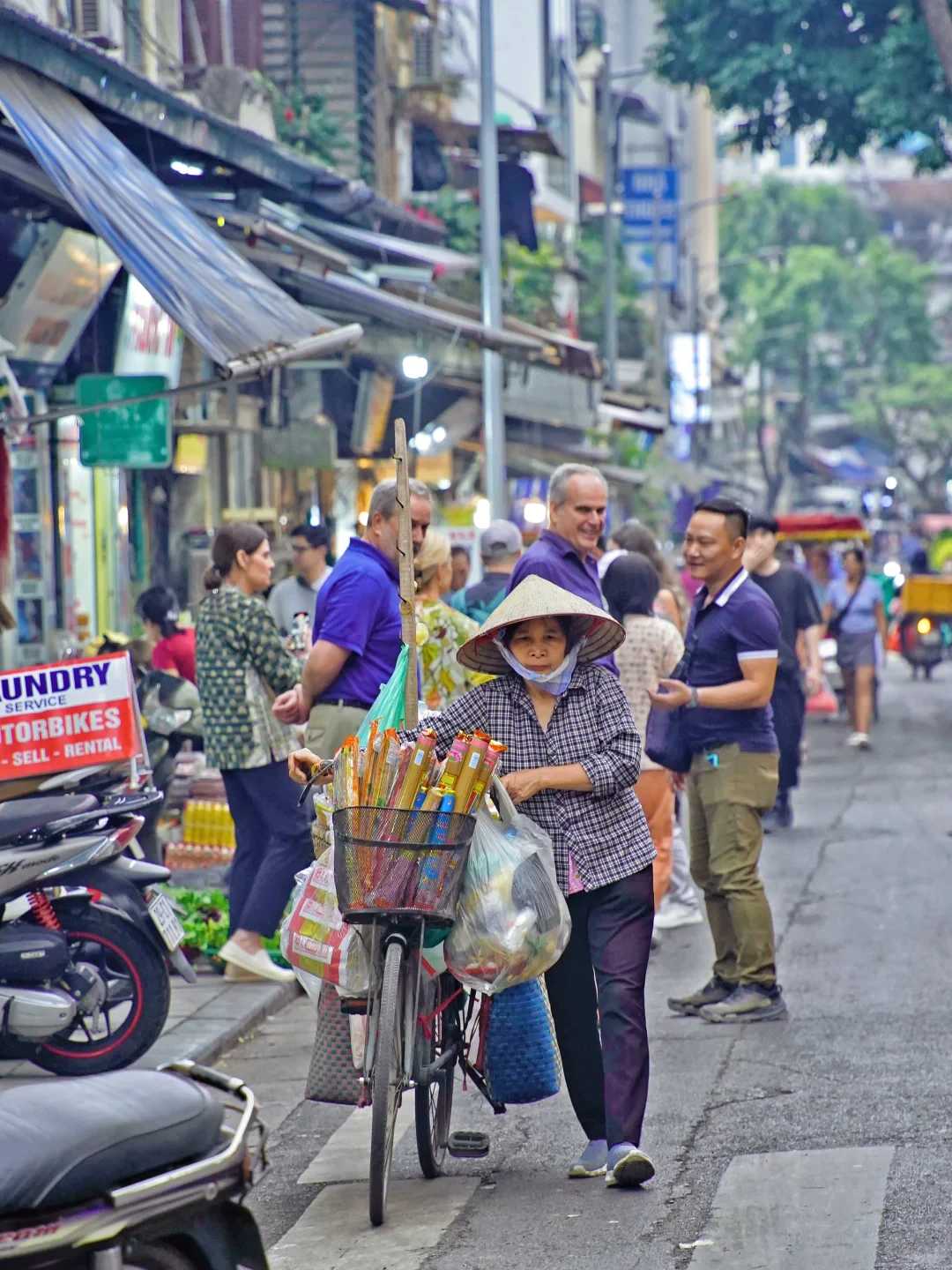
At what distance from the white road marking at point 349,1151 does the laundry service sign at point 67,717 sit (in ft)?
5.47

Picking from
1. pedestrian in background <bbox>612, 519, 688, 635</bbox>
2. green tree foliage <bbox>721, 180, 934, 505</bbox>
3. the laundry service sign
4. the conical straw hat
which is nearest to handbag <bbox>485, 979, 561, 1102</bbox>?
the conical straw hat

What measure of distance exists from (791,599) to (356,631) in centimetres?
646

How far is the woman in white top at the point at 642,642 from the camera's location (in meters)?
9.77

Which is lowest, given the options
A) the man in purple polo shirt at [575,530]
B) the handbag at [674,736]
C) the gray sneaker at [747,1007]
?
the gray sneaker at [747,1007]

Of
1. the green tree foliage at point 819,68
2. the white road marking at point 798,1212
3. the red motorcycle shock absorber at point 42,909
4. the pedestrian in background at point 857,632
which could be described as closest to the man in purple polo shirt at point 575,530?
the red motorcycle shock absorber at point 42,909

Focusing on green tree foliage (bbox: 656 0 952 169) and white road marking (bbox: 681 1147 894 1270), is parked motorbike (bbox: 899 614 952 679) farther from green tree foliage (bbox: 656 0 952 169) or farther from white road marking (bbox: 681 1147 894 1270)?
white road marking (bbox: 681 1147 894 1270)

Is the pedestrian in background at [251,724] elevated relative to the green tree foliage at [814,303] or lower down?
lower down

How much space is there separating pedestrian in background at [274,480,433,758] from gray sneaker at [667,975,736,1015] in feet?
5.48

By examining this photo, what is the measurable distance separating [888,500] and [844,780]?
58771 millimetres

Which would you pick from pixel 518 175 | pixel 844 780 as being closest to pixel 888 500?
pixel 518 175

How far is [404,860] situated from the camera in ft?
19.2

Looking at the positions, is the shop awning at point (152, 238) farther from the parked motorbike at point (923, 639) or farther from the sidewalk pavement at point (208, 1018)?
the parked motorbike at point (923, 639)

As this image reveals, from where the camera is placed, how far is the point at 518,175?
89.2 feet

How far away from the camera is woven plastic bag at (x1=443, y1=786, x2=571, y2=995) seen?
5.92m
